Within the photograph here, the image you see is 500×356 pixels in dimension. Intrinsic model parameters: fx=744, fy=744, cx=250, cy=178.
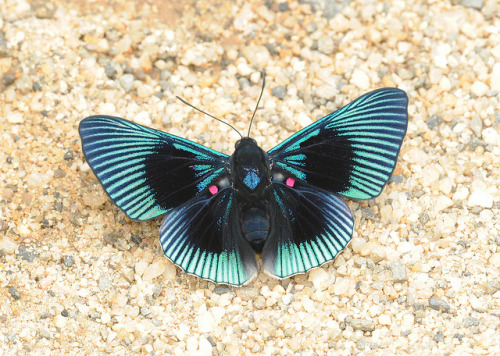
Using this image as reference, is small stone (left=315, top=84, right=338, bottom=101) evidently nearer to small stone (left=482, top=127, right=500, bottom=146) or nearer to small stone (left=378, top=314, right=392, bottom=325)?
small stone (left=482, top=127, right=500, bottom=146)

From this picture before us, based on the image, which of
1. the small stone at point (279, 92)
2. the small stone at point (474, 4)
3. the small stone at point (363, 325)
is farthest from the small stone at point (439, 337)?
the small stone at point (474, 4)

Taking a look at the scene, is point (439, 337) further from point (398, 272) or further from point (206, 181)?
point (206, 181)

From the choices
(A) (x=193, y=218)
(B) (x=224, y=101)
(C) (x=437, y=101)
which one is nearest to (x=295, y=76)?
(B) (x=224, y=101)

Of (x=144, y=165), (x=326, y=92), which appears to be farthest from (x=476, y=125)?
(x=144, y=165)

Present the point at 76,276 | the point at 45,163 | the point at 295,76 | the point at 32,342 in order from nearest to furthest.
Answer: the point at 32,342
the point at 76,276
the point at 45,163
the point at 295,76

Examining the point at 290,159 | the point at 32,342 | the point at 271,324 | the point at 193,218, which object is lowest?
the point at 32,342

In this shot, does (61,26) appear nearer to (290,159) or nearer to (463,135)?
(290,159)

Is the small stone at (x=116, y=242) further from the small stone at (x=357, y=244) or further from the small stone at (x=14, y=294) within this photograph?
the small stone at (x=357, y=244)
